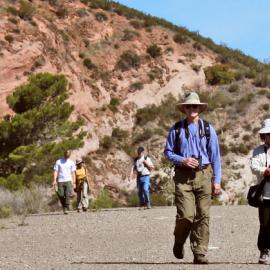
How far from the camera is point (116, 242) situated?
13773 mm

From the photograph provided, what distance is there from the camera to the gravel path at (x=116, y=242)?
10.0 metres

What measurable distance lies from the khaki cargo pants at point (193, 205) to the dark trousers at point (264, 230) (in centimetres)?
69

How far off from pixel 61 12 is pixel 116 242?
140 ft

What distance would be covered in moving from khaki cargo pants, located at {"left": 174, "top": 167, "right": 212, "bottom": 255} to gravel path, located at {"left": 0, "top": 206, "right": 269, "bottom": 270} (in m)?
0.34

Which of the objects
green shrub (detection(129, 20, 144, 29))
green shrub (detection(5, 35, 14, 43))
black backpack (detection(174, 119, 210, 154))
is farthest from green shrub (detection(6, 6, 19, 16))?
black backpack (detection(174, 119, 210, 154))

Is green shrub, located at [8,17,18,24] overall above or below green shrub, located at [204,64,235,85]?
above

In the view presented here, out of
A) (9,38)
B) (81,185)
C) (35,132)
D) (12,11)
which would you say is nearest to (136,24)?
(12,11)

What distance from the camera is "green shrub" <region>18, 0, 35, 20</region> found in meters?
47.3

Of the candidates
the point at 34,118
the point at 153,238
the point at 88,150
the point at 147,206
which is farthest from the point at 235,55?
the point at 153,238

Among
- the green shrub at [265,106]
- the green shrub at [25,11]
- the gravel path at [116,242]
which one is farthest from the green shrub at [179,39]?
the gravel path at [116,242]

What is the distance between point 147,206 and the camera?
23.9m

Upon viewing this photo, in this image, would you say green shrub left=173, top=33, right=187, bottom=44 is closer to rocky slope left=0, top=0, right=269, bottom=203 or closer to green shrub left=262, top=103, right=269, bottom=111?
rocky slope left=0, top=0, right=269, bottom=203

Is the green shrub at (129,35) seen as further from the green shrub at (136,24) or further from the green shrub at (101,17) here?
the green shrub at (101,17)

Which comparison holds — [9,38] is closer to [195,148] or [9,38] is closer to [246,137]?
[246,137]
